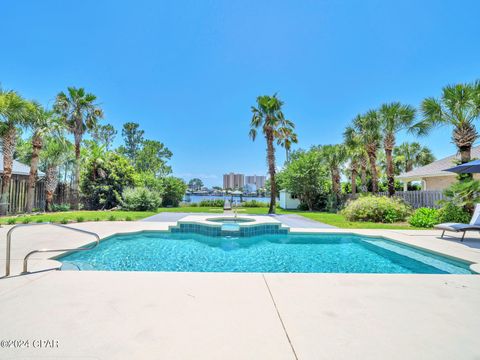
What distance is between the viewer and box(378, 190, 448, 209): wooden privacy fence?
13.2 metres

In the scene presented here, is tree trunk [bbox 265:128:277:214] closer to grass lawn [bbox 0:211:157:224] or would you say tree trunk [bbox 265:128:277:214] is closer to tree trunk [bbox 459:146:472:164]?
grass lawn [bbox 0:211:157:224]

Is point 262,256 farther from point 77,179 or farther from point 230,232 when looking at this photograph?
point 77,179

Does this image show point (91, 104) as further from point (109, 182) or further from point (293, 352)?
point (293, 352)

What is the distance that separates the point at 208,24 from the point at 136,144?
32.4 meters

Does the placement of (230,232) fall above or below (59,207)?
below

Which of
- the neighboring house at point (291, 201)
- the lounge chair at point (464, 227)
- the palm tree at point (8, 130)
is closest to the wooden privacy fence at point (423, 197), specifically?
the lounge chair at point (464, 227)

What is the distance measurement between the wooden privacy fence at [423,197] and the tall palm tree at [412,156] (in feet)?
60.7

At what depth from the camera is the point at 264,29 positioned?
11.9 metres

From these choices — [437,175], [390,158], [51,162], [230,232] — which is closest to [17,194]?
[51,162]

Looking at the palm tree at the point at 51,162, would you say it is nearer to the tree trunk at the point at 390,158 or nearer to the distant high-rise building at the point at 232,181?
the distant high-rise building at the point at 232,181

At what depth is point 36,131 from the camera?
14.6m

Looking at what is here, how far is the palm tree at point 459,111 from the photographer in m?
10.1

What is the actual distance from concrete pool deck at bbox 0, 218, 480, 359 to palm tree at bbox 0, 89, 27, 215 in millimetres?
13608

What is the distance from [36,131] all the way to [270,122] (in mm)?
16181
